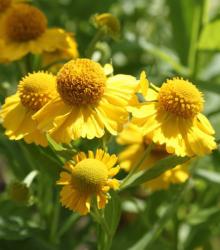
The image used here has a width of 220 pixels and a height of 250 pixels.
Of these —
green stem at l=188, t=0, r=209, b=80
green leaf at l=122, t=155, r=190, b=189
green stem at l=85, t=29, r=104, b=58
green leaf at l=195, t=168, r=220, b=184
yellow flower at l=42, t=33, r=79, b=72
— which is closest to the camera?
green leaf at l=122, t=155, r=190, b=189

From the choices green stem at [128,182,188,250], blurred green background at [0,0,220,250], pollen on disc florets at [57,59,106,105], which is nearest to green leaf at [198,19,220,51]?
blurred green background at [0,0,220,250]

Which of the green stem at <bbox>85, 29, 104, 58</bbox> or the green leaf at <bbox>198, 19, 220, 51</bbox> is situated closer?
the green stem at <bbox>85, 29, 104, 58</bbox>

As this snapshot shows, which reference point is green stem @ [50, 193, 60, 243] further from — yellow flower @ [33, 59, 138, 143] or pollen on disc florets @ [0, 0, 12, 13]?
pollen on disc florets @ [0, 0, 12, 13]

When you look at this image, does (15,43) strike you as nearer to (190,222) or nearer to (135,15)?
(190,222)

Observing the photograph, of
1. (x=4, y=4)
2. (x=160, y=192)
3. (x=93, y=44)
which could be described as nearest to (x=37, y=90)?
(x=93, y=44)

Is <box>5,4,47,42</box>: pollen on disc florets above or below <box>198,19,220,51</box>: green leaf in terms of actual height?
above

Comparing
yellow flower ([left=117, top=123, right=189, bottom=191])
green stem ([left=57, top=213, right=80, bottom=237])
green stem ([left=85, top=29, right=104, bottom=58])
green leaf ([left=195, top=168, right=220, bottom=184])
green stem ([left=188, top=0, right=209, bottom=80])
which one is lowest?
green stem ([left=57, top=213, right=80, bottom=237])

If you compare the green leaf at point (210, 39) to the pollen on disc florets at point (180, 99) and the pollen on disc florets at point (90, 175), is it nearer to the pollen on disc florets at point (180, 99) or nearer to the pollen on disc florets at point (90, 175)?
the pollen on disc florets at point (180, 99)

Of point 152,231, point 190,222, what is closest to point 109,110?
point 152,231
